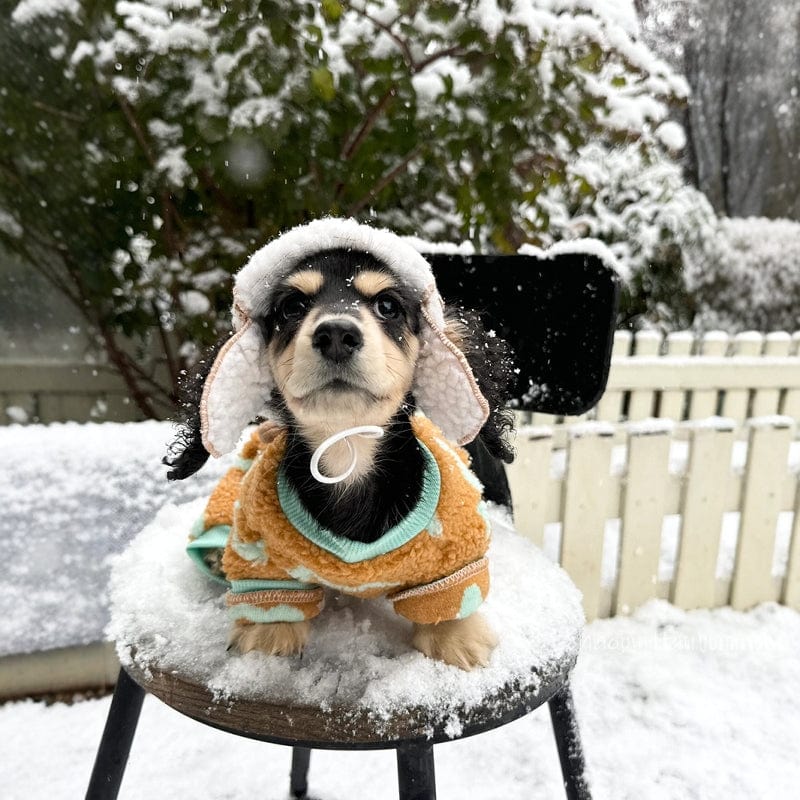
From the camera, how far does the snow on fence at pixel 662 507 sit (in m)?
1.57

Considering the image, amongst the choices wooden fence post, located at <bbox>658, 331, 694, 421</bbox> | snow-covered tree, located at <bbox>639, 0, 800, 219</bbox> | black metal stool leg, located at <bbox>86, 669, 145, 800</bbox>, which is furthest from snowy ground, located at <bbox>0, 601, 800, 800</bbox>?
snow-covered tree, located at <bbox>639, 0, 800, 219</bbox>

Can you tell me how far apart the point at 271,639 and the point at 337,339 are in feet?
1.01

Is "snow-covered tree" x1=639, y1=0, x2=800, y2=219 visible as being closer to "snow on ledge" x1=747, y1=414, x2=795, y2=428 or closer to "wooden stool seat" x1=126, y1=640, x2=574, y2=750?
"snow on ledge" x1=747, y1=414, x2=795, y2=428

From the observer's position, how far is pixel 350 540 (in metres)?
0.67

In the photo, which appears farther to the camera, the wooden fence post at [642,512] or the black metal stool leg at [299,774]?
the wooden fence post at [642,512]

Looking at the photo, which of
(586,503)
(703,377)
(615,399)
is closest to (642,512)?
(586,503)

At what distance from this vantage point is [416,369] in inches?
29.0

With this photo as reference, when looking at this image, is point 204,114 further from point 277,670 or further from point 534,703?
point 534,703

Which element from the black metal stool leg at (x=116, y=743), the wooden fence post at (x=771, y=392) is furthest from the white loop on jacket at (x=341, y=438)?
the wooden fence post at (x=771, y=392)

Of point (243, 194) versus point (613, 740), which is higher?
point (243, 194)

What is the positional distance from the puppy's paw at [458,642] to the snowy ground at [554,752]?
720 millimetres

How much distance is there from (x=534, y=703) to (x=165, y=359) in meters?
1.60

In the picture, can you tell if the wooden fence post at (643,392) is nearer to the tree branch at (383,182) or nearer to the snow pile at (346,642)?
the tree branch at (383,182)

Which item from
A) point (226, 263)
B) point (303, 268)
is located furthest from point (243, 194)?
point (303, 268)
